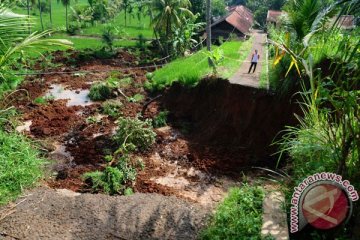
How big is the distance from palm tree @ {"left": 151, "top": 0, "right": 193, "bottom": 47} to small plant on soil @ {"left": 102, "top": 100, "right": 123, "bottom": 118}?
11.0m

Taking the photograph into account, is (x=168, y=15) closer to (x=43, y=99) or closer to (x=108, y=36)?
(x=108, y=36)

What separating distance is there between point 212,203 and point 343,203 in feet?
12.5

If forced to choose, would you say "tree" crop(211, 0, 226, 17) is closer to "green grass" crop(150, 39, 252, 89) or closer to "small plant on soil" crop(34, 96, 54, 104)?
"green grass" crop(150, 39, 252, 89)

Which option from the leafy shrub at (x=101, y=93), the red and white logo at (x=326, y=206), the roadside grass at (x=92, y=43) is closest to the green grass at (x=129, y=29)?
the roadside grass at (x=92, y=43)

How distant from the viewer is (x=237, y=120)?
1005 centimetres

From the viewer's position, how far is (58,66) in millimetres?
21469

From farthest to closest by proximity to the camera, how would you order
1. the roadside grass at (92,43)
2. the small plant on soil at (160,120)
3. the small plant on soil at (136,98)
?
the roadside grass at (92,43)
the small plant on soil at (136,98)
the small plant on soil at (160,120)

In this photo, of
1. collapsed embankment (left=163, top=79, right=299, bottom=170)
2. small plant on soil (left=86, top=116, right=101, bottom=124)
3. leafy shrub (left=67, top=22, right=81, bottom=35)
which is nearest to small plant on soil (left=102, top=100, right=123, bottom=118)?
small plant on soil (left=86, top=116, right=101, bottom=124)

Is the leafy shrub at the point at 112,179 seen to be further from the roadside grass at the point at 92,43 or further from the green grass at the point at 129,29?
the green grass at the point at 129,29

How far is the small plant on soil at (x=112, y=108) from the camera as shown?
12.7 m

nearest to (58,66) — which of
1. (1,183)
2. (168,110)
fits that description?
(168,110)

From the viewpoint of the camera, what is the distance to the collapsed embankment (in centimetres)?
903

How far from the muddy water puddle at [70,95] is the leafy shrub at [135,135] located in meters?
5.06

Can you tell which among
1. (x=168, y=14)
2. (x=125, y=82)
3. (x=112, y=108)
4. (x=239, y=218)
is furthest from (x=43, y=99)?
(x=239, y=218)
